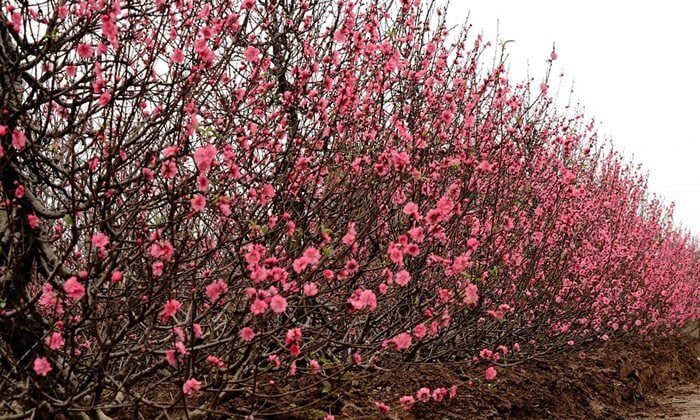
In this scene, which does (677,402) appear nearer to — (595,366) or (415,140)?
(595,366)

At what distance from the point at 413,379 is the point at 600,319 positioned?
16.6ft

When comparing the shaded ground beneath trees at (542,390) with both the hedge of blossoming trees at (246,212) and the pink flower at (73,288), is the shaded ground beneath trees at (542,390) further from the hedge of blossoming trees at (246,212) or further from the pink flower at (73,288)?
the pink flower at (73,288)

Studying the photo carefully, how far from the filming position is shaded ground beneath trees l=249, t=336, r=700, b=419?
4.79 m

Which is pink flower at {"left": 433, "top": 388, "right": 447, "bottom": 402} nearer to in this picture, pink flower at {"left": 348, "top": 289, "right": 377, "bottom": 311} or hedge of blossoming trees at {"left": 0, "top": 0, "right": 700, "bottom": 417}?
hedge of blossoming trees at {"left": 0, "top": 0, "right": 700, "bottom": 417}

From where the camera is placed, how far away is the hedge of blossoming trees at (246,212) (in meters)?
2.90

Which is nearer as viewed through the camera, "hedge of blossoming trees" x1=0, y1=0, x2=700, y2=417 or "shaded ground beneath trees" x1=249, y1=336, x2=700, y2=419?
"hedge of blossoming trees" x1=0, y1=0, x2=700, y2=417

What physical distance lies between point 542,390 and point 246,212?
189 inches

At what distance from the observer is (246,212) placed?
4.58 metres

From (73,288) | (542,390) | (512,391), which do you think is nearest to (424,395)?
(73,288)

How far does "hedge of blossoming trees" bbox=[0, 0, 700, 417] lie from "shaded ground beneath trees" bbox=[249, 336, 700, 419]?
277 mm

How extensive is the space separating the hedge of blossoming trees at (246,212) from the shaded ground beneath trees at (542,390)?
277 millimetres

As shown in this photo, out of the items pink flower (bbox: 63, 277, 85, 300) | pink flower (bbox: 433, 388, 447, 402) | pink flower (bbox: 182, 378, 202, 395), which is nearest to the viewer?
pink flower (bbox: 63, 277, 85, 300)

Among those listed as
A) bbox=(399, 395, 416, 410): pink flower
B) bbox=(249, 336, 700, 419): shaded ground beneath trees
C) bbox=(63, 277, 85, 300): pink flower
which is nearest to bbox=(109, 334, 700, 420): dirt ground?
bbox=(249, 336, 700, 419): shaded ground beneath trees

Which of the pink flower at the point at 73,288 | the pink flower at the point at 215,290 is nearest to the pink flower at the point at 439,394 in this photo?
the pink flower at the point at 215,290
